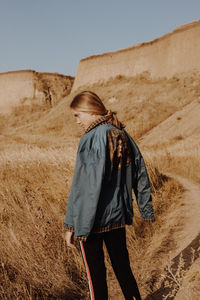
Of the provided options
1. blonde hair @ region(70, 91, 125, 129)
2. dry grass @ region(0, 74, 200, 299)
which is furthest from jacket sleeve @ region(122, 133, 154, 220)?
dry grass @ region(0, 74, 200, 299)

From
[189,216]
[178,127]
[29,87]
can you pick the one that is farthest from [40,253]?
[29,87]

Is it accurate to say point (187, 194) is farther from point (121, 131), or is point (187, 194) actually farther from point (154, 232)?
point (121, 131)

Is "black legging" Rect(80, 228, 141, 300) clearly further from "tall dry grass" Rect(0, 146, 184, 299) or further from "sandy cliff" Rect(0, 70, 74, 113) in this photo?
"sandy cliff" Rect(0, 70, 74, 113)

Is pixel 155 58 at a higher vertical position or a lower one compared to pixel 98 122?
higher

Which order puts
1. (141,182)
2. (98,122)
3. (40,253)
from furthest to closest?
1. (40,253)
2. (141,182)
3. (98,122)

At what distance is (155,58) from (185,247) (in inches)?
1363

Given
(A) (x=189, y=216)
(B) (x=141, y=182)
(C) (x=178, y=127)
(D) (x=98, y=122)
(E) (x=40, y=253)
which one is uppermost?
(D) (x=98, y=122)

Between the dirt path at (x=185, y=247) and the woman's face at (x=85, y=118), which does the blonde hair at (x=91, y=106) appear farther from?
the dirt path at (x=185, y=247)

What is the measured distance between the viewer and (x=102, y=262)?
83.0 inches

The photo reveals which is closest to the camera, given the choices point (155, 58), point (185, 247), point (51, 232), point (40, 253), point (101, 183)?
point (101, 183)

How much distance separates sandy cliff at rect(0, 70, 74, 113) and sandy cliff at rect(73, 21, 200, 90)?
871 centimetres

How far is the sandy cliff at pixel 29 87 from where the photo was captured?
49375 millimetres

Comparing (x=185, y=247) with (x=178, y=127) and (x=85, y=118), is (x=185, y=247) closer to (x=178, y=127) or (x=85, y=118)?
(x=85, y=118)

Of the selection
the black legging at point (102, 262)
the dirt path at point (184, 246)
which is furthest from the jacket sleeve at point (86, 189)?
the dirt path at point (184, 246)
